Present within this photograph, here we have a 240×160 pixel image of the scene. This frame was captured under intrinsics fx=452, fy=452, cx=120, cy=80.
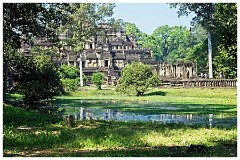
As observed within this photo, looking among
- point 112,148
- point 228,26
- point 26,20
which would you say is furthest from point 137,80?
point 112,148

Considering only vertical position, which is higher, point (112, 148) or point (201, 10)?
point (201, 10)

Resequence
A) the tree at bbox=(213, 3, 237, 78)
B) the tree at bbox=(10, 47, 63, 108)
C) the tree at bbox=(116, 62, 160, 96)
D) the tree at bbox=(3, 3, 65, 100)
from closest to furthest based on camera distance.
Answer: the tree at bbox=(213, 3, 237, 78)
the tree at bbox=(3, 3, 65, 100)
the tree at bbox=(10, 47, 63, 108)
the tree at bbox=(116, 62, 160, 96)

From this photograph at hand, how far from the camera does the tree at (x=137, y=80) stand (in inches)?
1799

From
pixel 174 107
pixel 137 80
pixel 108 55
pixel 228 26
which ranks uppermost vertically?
pixel 108 55

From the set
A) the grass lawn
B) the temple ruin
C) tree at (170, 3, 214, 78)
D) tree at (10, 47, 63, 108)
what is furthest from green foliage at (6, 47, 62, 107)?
the temple ruin

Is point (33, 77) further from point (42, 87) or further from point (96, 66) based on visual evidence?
point (96, 66)

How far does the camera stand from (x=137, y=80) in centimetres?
4584

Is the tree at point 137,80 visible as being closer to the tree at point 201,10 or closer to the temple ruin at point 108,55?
the tree at point 201,10

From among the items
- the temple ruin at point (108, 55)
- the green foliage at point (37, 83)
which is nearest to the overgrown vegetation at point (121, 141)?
the green foliage at point (37, 83)

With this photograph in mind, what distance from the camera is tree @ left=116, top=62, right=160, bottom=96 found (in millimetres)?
45688

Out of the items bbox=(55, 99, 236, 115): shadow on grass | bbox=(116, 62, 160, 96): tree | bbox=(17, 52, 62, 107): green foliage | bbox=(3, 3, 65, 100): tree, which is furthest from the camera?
bbox=(116, 62, 160, 96): tree

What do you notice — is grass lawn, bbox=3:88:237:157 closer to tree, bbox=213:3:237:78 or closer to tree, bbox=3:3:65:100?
tree, bbox=213:3:237:78

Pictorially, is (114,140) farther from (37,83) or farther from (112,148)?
(37,83)

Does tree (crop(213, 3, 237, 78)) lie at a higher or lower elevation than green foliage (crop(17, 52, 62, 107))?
higher
